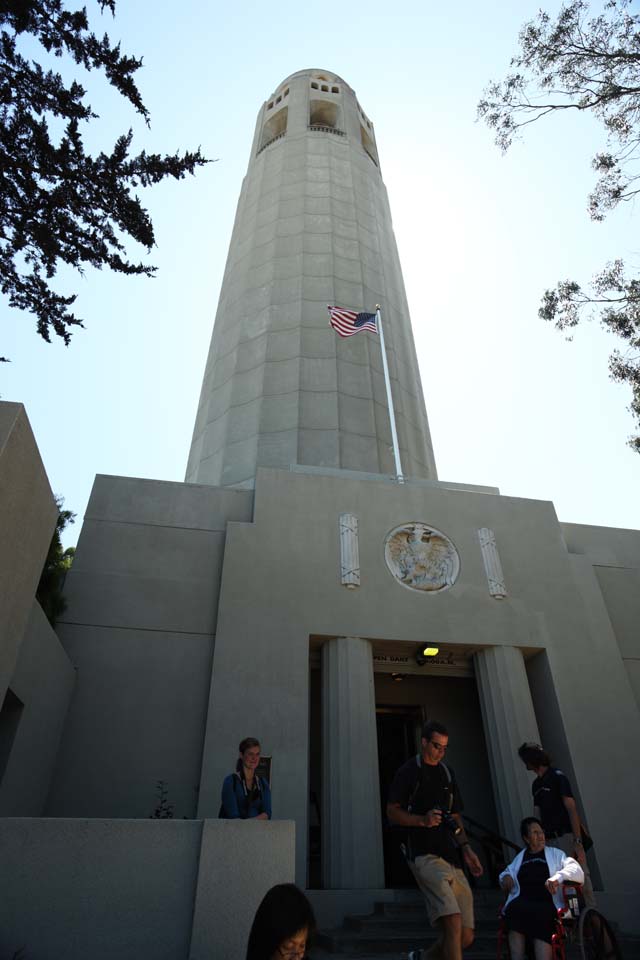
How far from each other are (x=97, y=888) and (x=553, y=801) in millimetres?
4210

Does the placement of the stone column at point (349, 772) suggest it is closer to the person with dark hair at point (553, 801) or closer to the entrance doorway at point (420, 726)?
the entrance doorway at point (420, 726)

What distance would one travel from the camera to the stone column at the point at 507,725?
9727 mm

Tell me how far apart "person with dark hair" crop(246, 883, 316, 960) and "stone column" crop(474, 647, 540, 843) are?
802 centimetres

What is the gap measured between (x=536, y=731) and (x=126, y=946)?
780cm

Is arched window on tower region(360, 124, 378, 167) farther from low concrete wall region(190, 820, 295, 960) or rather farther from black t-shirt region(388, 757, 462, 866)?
low concrete wall region(190, 820, 295, 960)

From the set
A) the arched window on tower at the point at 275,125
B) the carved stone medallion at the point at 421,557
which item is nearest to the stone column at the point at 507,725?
the carved stone medallion at the point at 421,557

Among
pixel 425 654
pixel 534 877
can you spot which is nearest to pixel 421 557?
pixel 425 654

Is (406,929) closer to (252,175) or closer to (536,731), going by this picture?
(536,731)

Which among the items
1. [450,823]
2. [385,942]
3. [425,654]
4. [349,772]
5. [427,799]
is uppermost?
[425,654]

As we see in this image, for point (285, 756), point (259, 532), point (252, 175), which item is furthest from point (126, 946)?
point (252, 175)

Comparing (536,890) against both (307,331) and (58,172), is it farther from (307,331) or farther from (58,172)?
(307,331)

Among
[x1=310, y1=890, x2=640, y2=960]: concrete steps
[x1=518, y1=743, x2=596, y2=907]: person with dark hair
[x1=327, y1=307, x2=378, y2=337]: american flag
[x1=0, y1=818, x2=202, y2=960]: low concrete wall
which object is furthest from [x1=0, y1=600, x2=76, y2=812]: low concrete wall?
[x1=327, y1=307, x2=378, y2=337]: american flag

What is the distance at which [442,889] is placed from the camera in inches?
176

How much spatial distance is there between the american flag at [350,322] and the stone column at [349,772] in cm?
756
